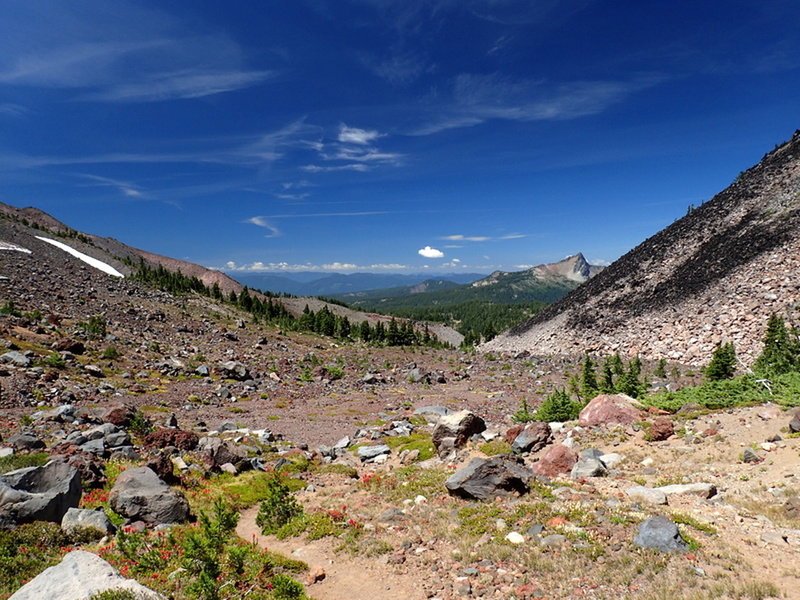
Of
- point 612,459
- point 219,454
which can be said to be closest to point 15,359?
point 219,454

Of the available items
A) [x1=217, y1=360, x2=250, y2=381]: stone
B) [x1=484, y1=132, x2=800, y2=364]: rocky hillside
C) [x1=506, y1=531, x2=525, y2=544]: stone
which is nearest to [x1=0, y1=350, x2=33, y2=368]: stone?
[x1=217, y1=360, x2=250, y2=381]: stone

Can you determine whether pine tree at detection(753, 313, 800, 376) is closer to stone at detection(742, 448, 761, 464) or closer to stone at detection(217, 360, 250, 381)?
stone at detection(742, 448, 761, 464)

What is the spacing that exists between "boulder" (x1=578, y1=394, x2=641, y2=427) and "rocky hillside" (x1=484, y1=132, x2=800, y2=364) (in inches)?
1232

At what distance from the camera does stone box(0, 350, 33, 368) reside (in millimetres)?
27469

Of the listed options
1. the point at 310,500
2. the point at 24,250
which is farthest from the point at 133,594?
the point at 24,250

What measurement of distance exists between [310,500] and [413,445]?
23.2ft

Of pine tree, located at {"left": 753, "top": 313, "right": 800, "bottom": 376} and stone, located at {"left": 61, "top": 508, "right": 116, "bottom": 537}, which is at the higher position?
pine tree, located at {"left": 753, "top": 313, "right": 800, "bottom": 376}

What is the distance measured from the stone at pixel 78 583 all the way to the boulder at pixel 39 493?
466 centimetres

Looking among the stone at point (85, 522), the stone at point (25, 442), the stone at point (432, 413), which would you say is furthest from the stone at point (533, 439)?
the stone at point (25, 442)

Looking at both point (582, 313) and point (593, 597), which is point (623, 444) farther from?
point (582, 313)

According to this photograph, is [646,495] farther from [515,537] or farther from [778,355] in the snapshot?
[778,355]

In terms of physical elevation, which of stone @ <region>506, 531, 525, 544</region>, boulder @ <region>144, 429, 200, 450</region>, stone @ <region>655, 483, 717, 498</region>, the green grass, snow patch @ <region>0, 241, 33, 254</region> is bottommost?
stone @ <region>506, 531, 525, 544</region>

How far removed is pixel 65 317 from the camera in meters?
45.8

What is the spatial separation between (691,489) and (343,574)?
10622mm
